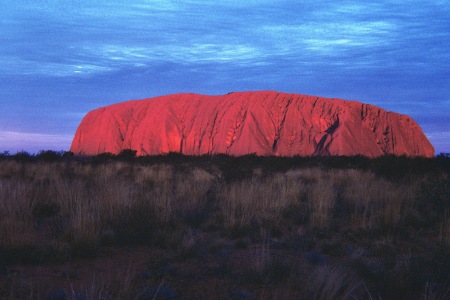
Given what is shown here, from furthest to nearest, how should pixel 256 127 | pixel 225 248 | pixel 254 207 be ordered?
pixel 256 127, pixel 254 207, pixel 225 248

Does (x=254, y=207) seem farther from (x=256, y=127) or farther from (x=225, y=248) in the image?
(x=256, y=127)

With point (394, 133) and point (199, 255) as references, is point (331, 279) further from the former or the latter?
point (394, 133)

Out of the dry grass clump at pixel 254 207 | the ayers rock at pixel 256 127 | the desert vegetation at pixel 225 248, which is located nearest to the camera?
the desert vegetation at pixel 225 248

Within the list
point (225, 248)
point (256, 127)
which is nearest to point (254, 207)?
point (225, 248)

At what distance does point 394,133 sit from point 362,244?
6942cm

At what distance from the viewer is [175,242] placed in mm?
5684

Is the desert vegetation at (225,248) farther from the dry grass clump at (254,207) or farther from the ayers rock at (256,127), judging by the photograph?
the ayers rock at (256,127)

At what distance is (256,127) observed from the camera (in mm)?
61281

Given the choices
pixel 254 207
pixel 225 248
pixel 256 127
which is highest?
pixel 256 127

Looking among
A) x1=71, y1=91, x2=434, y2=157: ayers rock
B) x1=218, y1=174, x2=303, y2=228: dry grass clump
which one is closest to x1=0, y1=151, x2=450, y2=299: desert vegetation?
x1=218, y1=174, x2=303, y2=228: dry grass clump

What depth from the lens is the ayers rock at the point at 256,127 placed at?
59969 millimetres

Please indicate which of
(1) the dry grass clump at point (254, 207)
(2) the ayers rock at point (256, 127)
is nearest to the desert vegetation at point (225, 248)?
(1) the dry grass clump at point (254, 207)

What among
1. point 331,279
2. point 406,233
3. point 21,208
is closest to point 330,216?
point 406,233

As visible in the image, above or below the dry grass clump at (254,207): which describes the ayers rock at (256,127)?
above
